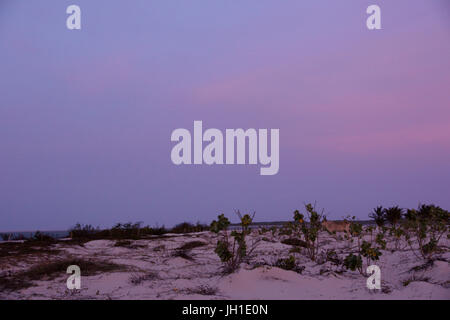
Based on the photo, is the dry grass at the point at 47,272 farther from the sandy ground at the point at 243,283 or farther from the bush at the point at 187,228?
the bush at the point at 187,228

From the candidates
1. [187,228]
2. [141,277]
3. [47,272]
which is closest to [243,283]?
[141,277]

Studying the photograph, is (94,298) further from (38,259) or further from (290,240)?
(290,240)

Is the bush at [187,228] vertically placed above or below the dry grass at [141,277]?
below

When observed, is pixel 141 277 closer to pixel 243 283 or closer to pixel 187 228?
pixel 243 283

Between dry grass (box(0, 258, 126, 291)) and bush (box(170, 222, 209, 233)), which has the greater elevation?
dry grass (box(0, 258, 126, 291))

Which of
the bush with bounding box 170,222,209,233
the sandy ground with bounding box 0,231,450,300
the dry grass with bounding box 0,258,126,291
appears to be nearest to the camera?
the sandy ground with bounding box 0,231,450,300

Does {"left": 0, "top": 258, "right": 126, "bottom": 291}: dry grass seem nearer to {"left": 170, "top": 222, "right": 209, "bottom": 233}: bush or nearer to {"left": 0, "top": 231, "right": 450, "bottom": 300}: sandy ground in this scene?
{"left": 0, "top": 231, "right": 450, "bottom": 300}: sandy ground

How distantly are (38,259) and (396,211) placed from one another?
71.2 feet

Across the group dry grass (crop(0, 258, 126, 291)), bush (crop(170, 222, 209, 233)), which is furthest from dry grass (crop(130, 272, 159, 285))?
bush (crop(170, 222, 209, 233))

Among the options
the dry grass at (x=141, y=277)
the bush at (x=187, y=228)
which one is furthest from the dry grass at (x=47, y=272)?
the bush at (x=187, y=228)

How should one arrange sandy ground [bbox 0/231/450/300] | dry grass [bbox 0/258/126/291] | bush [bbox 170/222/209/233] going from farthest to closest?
bush [bbox 170/222/209/233] → dry grass [bbox 0/258/126/291] → sandy ground [bbox 0/231/450/300]
